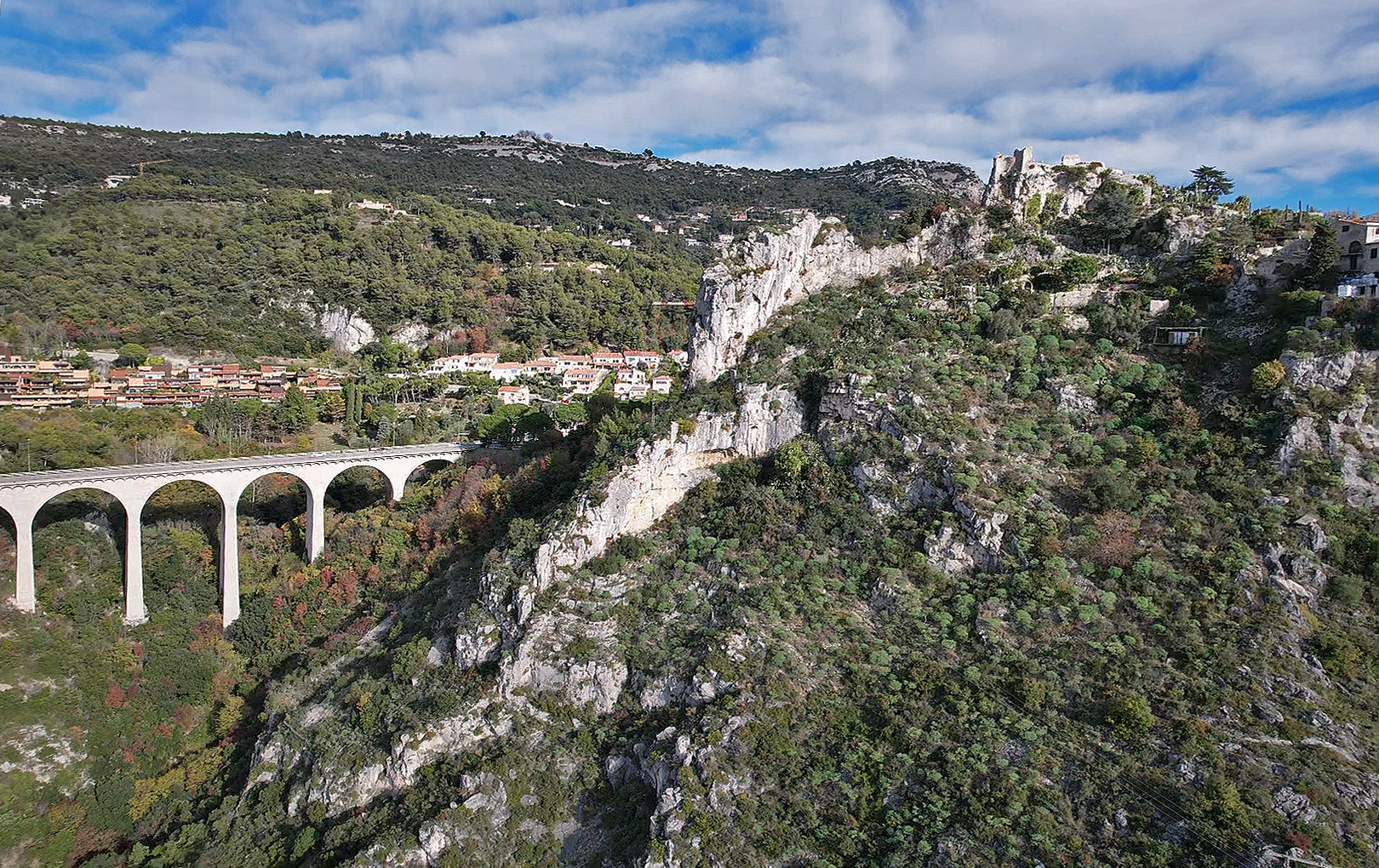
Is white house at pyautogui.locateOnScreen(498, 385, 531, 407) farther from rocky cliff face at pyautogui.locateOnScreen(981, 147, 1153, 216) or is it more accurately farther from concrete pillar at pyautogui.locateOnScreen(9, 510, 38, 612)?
rocky cliff face at pyautogui.locateOnScreen(981, 147, 1153, 216)

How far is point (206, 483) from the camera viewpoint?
4069cm

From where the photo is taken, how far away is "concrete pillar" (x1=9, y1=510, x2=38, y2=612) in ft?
113

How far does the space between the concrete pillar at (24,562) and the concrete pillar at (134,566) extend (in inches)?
140

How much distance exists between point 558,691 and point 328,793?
8.72m

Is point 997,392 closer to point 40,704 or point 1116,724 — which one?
point 1116,724

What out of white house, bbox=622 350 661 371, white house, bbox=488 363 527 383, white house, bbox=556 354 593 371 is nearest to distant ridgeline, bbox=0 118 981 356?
white house, bbox=556 354 593 371

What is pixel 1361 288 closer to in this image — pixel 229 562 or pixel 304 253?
pixel 229 562

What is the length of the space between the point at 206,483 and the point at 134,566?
544cm

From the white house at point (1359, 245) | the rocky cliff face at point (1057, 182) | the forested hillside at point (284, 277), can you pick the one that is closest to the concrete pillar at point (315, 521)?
the forested hillside at point (284, 277)

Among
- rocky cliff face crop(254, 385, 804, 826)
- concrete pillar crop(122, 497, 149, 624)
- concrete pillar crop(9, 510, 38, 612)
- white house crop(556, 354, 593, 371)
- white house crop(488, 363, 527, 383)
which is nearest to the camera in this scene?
rocky cliff face crop(254, 385, 804, 826)

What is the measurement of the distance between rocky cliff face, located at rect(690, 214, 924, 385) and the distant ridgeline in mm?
3083

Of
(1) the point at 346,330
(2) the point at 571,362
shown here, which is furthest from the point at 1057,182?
(1) the point at 346,330

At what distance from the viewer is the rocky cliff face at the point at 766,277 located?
36.1 m

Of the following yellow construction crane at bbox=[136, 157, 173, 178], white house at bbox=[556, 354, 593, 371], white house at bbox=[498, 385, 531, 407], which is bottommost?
white house at bbox=[498, 385, 531, 407]
